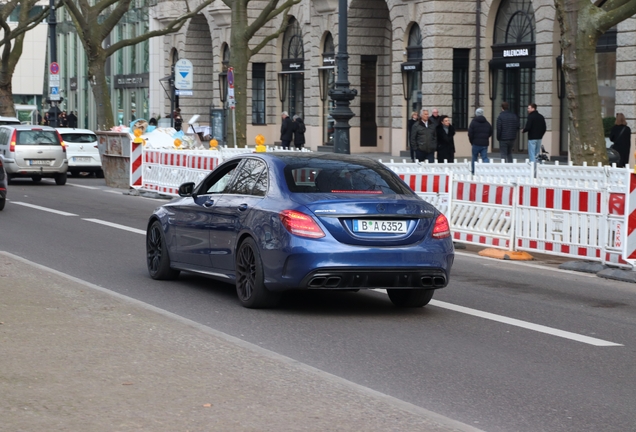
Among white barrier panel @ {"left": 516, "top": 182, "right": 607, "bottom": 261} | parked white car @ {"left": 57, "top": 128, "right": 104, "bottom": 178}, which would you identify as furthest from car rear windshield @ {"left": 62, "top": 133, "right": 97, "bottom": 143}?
white barrier panel @ {"left": 516, "top": 182, "right": 607, "bottom": 261}

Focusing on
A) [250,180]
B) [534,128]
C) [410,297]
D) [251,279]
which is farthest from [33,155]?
[410,297]

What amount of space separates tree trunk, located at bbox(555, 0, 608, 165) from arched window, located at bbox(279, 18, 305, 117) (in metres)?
32.6

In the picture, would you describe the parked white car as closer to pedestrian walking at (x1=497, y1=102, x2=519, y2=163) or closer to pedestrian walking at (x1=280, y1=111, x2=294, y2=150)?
pedestrian walking at (x1=280, y1=111, x2=294, y2=150)

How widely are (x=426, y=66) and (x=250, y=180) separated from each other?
101ft

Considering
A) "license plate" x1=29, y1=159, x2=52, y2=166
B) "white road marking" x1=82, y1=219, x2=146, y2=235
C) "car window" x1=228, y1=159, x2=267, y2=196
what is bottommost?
"white road marking" x1=82, y1=219, x2=146, y2=235

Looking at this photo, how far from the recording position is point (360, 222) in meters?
10.0

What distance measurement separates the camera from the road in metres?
7.11

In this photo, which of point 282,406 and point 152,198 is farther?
point 152,198

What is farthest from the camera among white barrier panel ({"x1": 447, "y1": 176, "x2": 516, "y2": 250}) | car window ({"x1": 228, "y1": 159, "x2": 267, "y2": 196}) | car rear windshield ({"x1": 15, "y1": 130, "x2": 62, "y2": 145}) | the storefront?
the storefront

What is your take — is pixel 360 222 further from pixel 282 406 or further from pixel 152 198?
pixel 152 198

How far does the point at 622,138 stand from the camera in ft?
90.1

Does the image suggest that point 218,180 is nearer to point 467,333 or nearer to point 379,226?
point 379,226

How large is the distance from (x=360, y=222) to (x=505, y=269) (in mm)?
5016

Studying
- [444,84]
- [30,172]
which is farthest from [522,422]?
[444,84]
